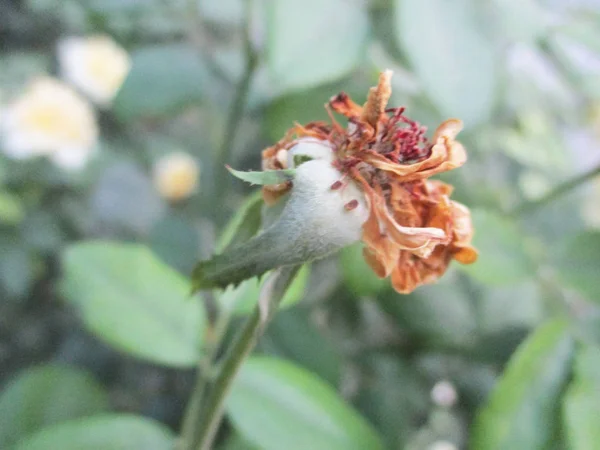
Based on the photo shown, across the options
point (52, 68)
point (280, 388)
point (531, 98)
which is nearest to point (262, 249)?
point (280, 388)

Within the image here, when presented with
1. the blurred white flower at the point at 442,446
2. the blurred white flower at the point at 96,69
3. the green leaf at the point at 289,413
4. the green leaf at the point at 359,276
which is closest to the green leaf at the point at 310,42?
the green leaf at the point at 359,276

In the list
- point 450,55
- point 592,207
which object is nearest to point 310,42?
point 450,55

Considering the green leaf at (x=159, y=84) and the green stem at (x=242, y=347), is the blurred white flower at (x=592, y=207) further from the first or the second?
the green stem at (x=242, y=347)

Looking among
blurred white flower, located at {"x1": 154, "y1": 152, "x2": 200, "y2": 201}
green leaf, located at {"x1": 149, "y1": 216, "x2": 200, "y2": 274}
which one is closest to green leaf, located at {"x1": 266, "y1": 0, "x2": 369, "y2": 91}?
green leaf, located at {"x1": 149, "y1": 216, "x2": 200, "y2": 274}

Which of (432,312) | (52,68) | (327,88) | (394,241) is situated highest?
(394,241)

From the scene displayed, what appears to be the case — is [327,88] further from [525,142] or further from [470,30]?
[525,142]

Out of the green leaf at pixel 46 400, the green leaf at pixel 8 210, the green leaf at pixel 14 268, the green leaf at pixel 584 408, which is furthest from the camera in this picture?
the green leaf at pixel 14 268
